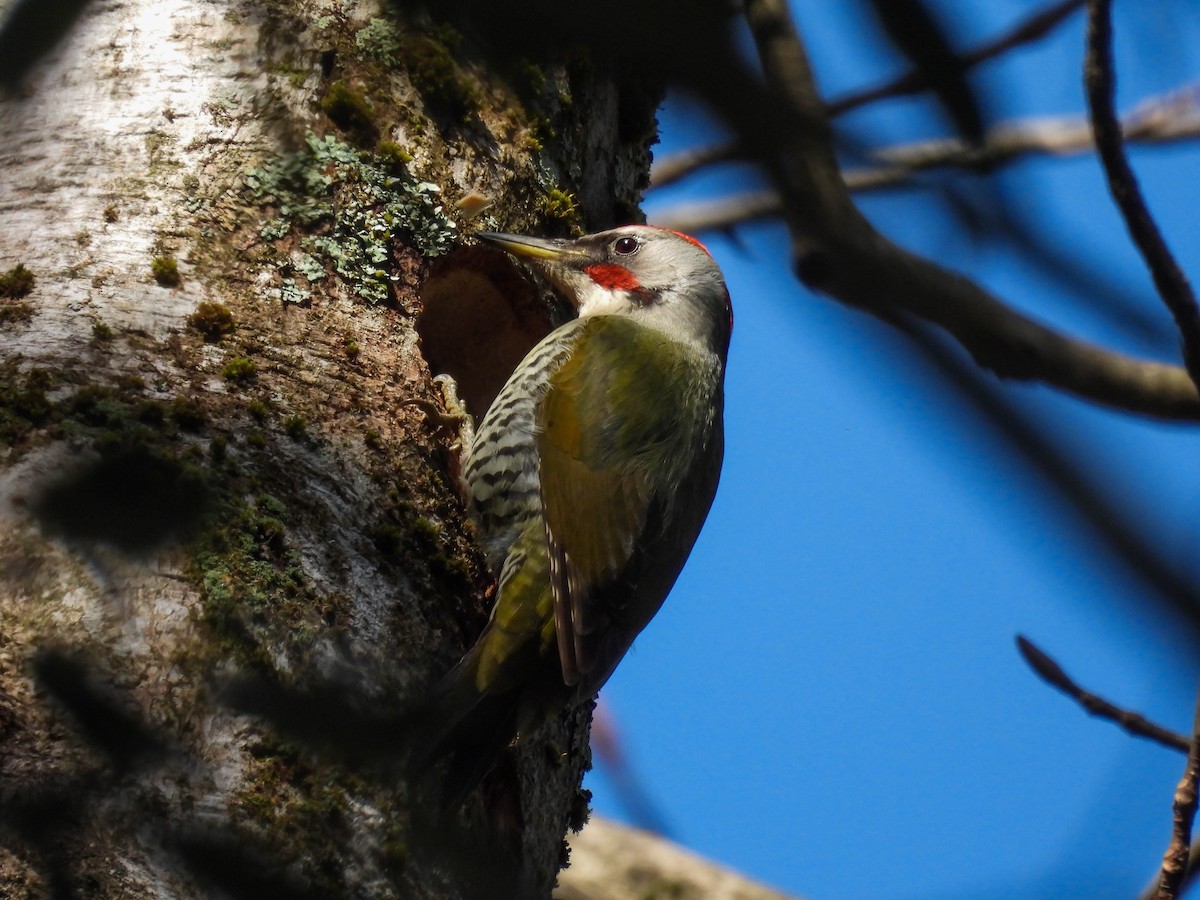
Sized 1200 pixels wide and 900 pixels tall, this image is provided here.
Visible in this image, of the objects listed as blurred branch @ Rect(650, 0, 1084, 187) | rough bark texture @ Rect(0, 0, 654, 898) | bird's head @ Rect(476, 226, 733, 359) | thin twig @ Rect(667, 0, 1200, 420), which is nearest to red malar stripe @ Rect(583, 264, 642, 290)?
bird's head @ Rect(476, 226, 733, 359)

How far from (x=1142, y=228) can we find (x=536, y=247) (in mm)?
2075

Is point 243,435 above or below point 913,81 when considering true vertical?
above

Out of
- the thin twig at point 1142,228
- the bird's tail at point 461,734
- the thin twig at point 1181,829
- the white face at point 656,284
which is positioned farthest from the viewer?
the white face at point 656,284

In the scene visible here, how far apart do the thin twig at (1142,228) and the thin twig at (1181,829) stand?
0.67 meters

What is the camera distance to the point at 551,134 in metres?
3.72

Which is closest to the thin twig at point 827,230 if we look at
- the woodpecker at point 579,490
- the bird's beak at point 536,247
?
the woodpecker at point 579,490

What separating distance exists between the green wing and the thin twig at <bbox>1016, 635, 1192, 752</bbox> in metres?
0.99

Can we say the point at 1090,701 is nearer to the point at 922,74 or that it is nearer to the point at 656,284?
A: the point at 922,74

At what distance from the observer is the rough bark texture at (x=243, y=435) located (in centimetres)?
202

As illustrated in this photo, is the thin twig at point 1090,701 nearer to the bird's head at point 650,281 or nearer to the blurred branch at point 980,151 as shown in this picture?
the blurred branch at point 980,151

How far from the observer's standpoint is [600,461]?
3.63 m

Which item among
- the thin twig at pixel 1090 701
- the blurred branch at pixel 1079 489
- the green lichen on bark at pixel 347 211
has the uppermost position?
the green lichen on bark at pixel 347 211

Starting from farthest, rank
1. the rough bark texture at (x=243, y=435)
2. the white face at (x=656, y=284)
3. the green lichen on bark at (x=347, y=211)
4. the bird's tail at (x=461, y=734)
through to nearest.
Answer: the white face at (x=656, y=284) → the green lichen on bark at (x=347, y=211) → the bird's tail at (x=461, y=734) → the rough bark texture at (x=243, y=435)

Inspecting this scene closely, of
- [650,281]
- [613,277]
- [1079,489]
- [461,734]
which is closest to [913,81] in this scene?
[1079,489]
